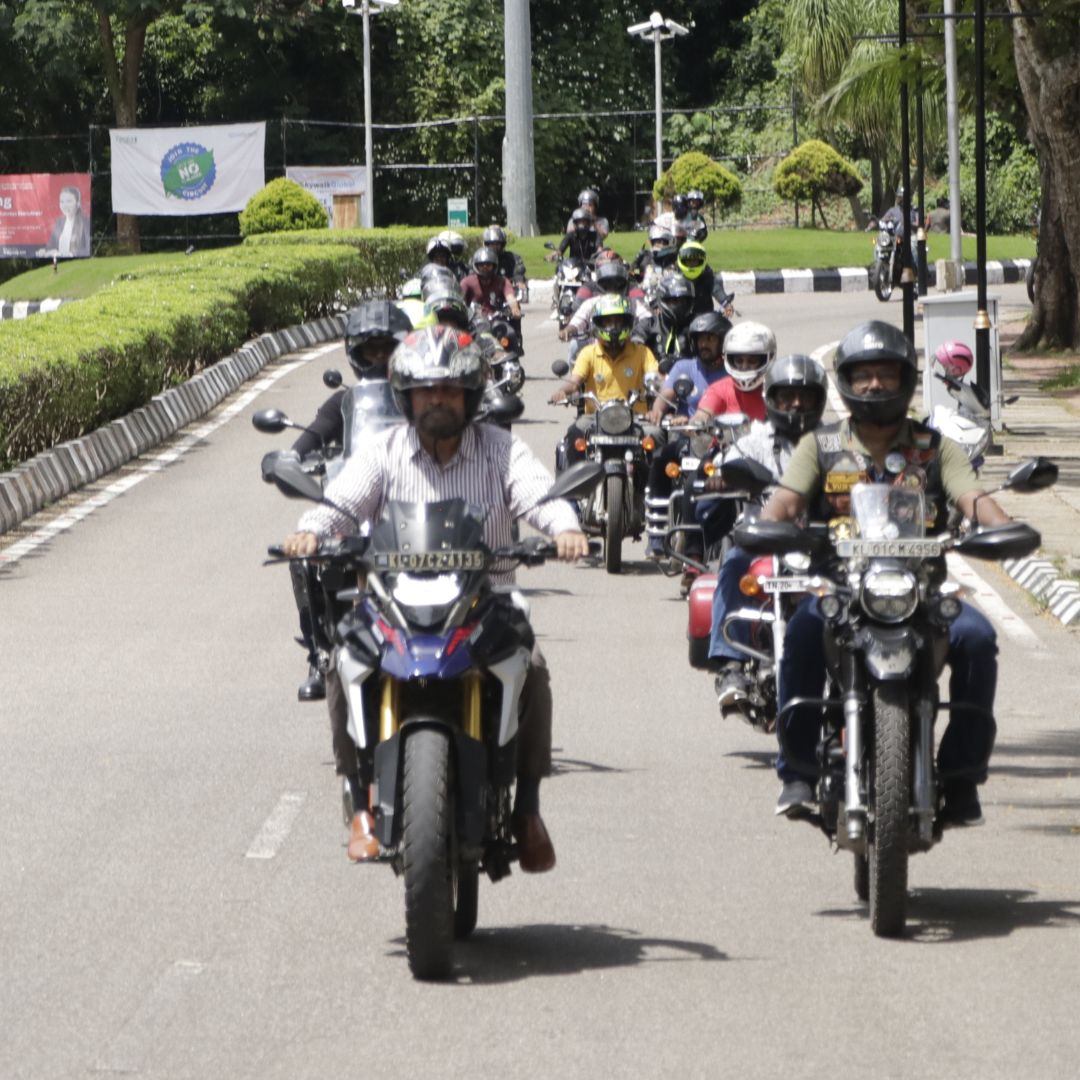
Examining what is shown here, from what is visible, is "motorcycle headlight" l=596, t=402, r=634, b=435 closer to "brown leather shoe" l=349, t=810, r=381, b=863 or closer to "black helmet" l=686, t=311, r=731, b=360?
"black helmet" l=686, t=311, r=731, b=360

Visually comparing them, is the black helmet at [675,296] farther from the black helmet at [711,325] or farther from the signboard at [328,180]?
the signboard at [328,180]

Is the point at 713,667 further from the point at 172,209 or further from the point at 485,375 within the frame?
the point at 172,209

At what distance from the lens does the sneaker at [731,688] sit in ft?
29.7

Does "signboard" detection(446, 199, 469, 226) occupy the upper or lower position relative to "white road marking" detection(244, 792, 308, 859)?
upper

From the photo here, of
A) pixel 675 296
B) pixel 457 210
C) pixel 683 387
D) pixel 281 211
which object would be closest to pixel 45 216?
pixel 281 211

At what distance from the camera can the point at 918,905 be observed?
23.5 feet

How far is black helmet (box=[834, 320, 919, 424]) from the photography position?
23.0 feet

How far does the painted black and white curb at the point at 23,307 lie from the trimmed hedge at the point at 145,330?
6.91m

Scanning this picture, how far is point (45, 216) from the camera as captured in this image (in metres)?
46.8

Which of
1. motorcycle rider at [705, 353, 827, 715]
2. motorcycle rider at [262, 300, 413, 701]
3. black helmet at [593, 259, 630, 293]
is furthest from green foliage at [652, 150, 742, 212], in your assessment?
motorcycle rider at [705, 353, 827, 715]

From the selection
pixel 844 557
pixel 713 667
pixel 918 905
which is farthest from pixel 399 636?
pixel 713 667

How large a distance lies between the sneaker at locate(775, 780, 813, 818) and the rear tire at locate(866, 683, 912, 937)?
33cm

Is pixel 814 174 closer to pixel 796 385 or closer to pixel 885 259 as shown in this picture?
pixel 885 259

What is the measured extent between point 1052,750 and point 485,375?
3.98 metres
